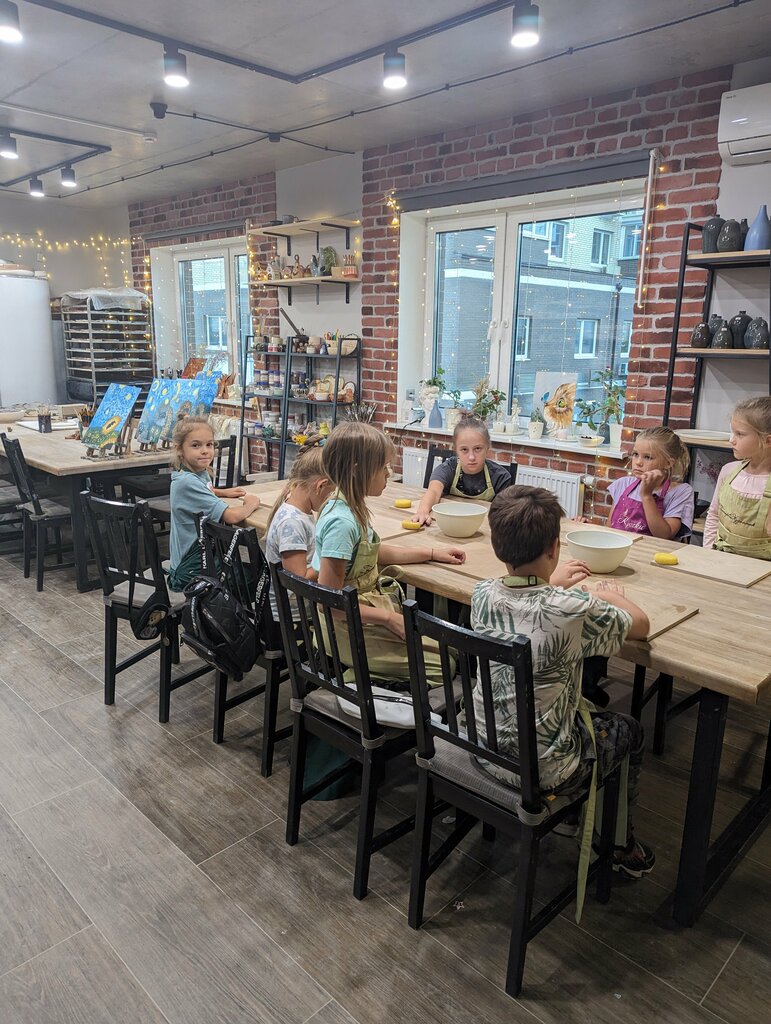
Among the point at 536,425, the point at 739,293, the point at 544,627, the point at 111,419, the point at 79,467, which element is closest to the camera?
the point at 544,627

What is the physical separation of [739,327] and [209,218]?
4761 mm

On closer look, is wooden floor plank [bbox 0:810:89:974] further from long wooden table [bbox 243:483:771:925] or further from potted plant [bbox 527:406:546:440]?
potted plant [bbox 527:406:546:440]

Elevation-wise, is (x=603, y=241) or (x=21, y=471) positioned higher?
(x=603, y=241)

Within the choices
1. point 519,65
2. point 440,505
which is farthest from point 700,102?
point 440,505

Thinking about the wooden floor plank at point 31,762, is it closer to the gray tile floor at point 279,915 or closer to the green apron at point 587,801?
the gray tile floor at point 279,915

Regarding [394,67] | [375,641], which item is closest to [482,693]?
[375,641]

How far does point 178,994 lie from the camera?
4.97ft

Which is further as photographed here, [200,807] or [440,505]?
[440,505]

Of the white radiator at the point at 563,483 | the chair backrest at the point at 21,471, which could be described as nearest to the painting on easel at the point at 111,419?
the chair backrest at the point at 21,471

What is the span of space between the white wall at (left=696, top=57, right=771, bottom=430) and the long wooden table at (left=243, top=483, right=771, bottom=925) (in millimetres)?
1451

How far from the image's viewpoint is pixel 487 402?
4.49 metres

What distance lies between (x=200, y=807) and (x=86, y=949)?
52 centimetres

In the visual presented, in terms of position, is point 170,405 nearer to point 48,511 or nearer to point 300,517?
point 48,511

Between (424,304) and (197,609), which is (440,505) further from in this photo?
(424,304)
